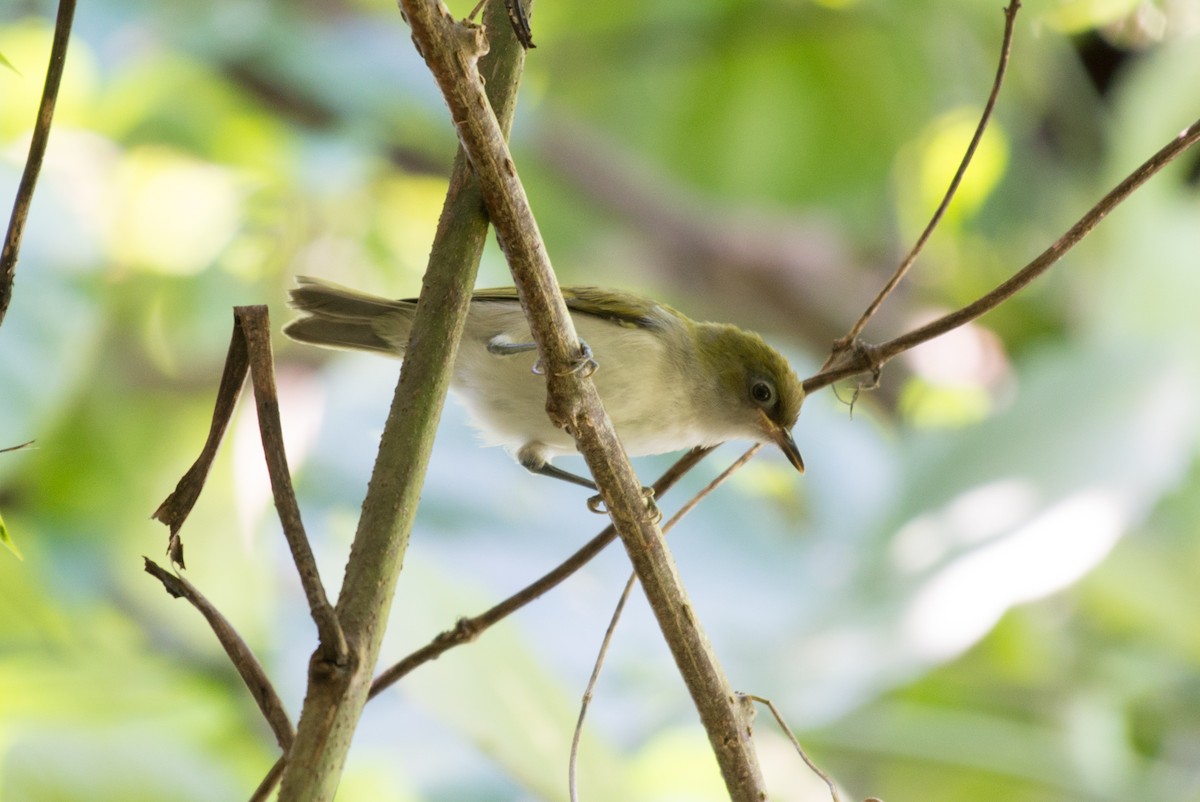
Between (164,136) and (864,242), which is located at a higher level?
(864,242)

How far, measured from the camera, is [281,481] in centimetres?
100

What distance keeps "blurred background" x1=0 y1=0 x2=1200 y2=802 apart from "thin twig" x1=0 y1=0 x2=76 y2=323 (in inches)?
44.4

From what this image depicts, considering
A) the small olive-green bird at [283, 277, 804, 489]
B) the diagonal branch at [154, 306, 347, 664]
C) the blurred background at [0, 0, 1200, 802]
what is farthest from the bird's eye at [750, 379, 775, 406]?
the diagonal branch at [154, 306, 347, 664]

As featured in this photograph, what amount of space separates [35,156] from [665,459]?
A: 2902mm

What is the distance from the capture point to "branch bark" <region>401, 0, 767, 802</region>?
940mm

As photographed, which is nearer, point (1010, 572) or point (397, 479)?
point (397, 479)

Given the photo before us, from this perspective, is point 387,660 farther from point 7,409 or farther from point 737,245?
point 737,245

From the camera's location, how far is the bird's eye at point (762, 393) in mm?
2727

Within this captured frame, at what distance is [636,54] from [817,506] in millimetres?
2611

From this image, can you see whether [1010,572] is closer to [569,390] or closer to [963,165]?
[963,165]

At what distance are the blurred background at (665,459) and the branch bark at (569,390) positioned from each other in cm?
80

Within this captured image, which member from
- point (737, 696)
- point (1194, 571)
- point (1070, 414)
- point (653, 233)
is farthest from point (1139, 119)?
point (737, 696)

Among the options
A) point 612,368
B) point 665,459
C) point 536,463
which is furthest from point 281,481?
point 665,459

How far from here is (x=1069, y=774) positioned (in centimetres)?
345
